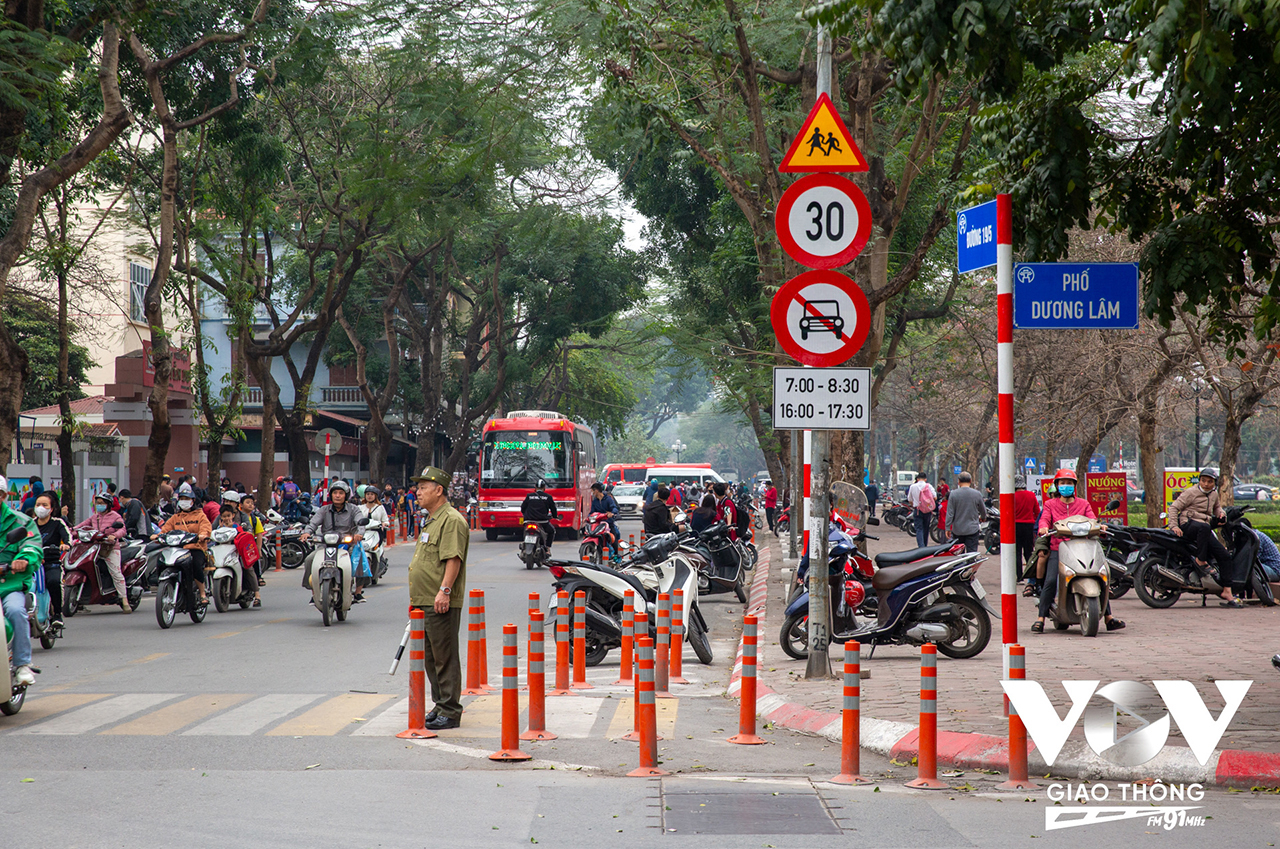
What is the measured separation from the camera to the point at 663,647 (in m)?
9.54

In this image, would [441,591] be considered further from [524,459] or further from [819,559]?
[524,459]

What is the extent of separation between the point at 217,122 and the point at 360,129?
8.30 ft

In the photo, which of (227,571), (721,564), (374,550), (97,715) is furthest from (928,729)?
(374,550)

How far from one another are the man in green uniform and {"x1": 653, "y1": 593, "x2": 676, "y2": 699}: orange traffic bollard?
5.22 ft

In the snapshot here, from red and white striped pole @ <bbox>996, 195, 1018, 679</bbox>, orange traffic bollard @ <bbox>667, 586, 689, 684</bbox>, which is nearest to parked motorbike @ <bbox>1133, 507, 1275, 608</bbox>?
orange traffic bollard @ <bbox>667, 586, 689, 684</bbox>

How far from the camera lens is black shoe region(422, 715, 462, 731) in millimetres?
8188

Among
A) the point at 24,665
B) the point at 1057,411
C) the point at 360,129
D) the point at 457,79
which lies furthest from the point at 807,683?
the point at 1057,411

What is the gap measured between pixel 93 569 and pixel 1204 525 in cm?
1422

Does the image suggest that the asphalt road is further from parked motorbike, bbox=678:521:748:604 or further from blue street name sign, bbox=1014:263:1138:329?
parked motorbike, bbox=678:521:748:604

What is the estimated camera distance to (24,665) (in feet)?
29.2

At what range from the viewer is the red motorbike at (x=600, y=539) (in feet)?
72.1

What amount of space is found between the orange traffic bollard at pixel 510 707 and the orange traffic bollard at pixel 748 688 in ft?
4.53

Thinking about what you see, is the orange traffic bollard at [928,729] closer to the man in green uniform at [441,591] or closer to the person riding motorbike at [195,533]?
the man in green uniform at [441,591]

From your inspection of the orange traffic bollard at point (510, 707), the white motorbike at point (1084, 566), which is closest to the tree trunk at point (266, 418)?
the white motorbike at point (1084, 566)
